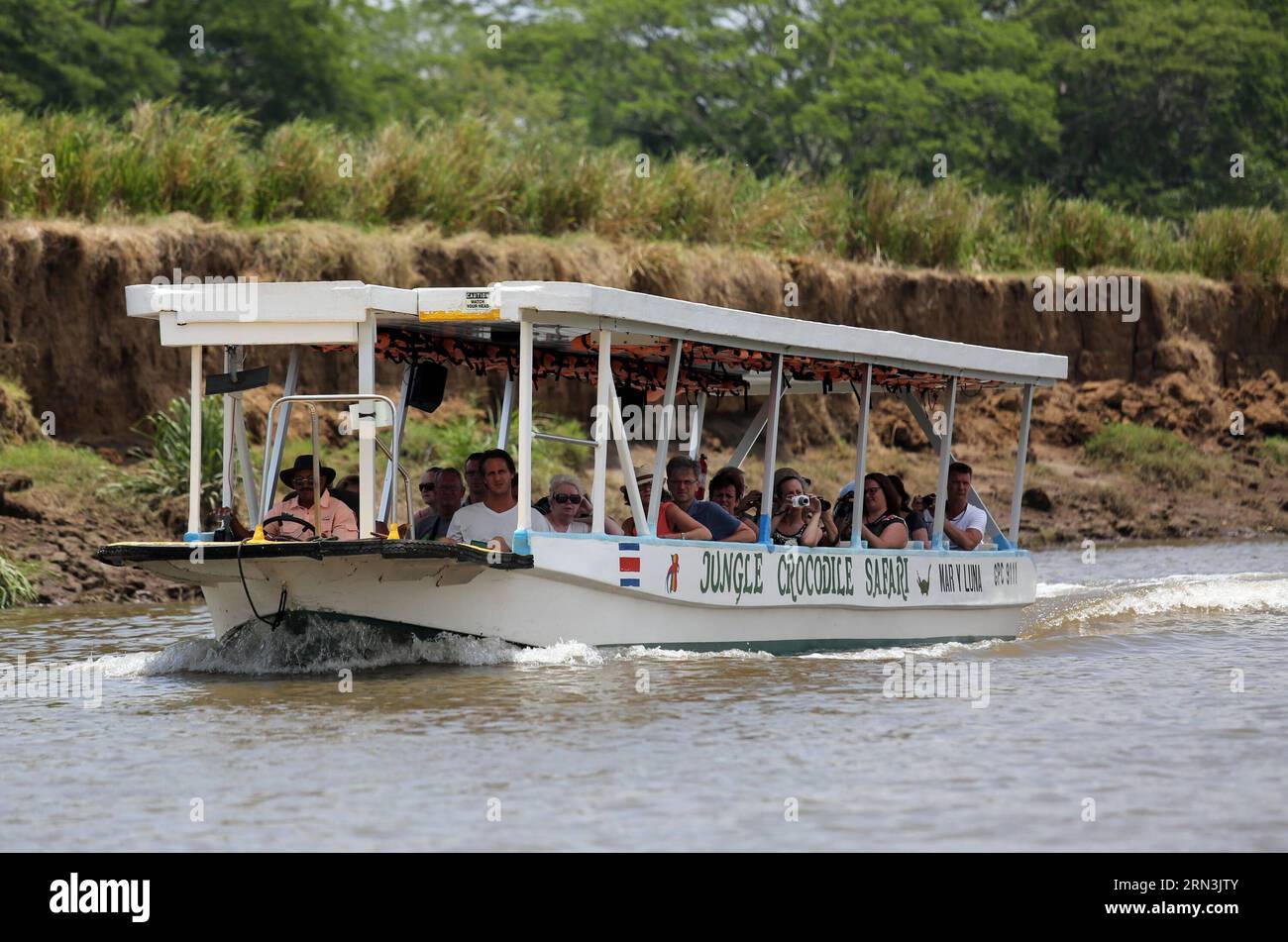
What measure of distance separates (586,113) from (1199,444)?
21299 mm

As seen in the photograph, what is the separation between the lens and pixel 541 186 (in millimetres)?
26828

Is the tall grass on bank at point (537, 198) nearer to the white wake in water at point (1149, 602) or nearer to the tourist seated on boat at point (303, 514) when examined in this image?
the white wake in water at point (1149, 602)

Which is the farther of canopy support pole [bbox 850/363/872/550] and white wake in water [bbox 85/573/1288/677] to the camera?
canopy support pole [bbox 850/363/872/550]

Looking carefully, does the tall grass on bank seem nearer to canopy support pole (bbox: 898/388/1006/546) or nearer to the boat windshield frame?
the boat windshield frame

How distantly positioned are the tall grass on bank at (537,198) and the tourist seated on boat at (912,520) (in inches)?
427

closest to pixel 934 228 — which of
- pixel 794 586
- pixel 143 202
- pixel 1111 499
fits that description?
pixel 1111 499

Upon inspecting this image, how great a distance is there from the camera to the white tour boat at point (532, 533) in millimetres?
12070

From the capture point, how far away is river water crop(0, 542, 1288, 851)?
8.25 metres

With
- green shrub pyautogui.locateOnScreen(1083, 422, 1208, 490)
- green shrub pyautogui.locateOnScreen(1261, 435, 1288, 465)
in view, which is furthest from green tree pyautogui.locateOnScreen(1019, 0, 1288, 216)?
green shrub pyautogui.locateOnScreen(1083, 422, 1208, 490)

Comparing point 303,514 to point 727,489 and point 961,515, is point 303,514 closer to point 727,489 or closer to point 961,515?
point 727,489

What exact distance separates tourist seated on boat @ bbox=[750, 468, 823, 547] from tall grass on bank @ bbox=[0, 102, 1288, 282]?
11127mm

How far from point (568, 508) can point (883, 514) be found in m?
3.18

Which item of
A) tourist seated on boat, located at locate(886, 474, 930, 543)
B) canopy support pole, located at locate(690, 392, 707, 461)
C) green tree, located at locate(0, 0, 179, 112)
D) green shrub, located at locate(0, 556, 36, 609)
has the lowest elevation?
green shrub, located at locate(0, 556, 36, 609)
